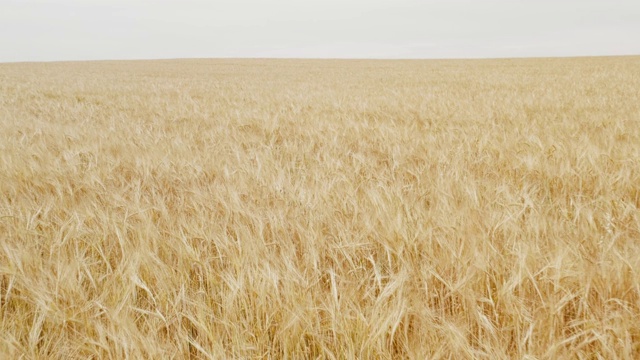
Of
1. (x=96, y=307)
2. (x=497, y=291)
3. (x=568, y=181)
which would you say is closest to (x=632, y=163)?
(x=568, y=181)

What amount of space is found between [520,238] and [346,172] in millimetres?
1159

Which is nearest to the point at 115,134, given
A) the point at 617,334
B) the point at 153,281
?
the point at 153,281

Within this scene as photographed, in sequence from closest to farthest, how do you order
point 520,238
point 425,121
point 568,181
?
point 520,238 < point 568,181 < point 425,121

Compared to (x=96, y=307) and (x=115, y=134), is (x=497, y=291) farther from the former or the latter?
(x=115, y=134)

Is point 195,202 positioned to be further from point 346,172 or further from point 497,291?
point 497,291

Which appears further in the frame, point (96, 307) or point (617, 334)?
point (96, 307)

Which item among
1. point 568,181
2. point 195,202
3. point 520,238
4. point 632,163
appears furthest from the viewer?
point 632,163

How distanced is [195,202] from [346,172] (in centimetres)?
90

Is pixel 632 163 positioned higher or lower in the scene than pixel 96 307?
higher

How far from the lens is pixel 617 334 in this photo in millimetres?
812

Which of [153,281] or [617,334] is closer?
[617,334]

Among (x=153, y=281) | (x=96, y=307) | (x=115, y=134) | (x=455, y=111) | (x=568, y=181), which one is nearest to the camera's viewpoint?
(x=96, y=307)

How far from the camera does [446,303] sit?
1.08 m

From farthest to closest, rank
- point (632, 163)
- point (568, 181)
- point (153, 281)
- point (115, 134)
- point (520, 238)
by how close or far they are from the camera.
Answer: point (115, 134), point (632, 163), point (568, 181), point (520, 238), point (153, 281)
